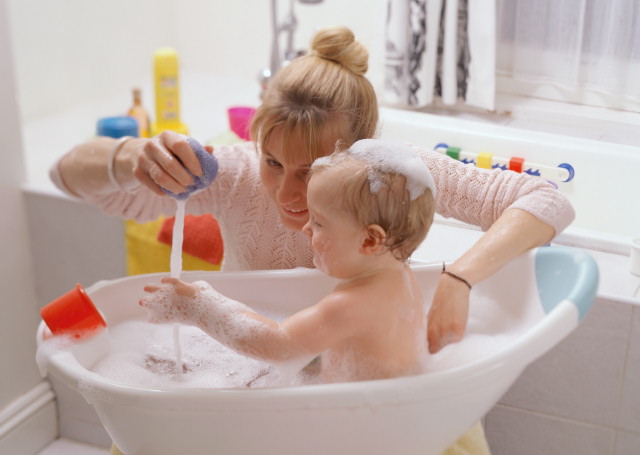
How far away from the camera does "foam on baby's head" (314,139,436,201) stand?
95 cm

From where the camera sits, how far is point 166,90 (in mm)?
2254

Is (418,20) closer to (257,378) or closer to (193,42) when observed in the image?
(193,42)

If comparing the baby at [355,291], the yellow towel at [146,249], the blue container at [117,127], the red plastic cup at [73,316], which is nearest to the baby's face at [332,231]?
the baby at [355,291]

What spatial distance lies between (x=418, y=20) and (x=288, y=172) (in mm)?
1177

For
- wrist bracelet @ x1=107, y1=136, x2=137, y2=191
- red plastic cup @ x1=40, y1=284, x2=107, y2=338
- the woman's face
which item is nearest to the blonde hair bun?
the woman's face

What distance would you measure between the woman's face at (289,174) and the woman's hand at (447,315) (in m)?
0.25

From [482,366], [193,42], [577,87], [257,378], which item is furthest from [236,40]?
[482,366]

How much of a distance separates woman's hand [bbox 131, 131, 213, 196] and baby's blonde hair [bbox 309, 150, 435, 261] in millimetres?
243

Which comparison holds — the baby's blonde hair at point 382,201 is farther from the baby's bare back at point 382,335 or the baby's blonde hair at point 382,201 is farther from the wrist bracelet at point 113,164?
the wrist bracelet at point 113,164

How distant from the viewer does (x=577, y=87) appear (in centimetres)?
229

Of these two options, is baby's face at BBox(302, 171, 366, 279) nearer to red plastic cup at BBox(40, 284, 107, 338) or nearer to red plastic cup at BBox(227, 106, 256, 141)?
red plastic cup at BBox(40, 284, 107, 338)

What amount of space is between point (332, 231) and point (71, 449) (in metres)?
1.42

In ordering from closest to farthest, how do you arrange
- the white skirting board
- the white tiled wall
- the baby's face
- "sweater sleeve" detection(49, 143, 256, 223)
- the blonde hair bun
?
1. the baby's face
2. the blonde hair bun
3. "sweater sleeve" detection(49, 143, 256, 223)
4. the white tiled wall
5. the white skirting board

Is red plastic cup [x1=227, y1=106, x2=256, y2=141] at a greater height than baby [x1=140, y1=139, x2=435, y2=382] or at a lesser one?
lesser
